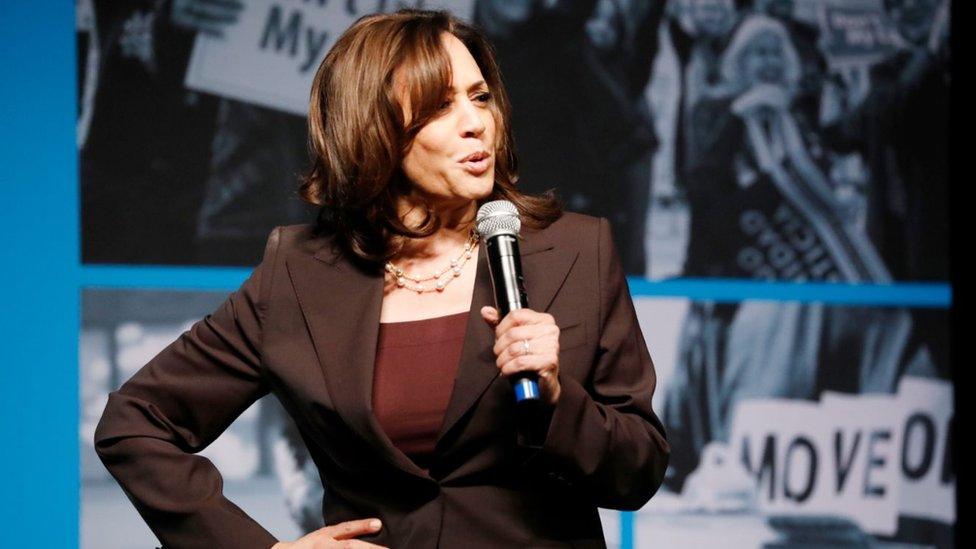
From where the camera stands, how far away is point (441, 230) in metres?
1.81

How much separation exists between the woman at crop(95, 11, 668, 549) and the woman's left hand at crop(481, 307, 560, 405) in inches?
5.5

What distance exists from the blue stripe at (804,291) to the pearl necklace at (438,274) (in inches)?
48.7

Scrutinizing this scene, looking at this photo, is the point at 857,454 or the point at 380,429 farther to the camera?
the point at 857,454

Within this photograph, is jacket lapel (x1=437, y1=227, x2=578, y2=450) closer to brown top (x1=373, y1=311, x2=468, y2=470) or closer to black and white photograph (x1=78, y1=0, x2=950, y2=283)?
brown top (x1=373, y1=311, x2=468, y2=470)

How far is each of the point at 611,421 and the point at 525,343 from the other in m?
0.27

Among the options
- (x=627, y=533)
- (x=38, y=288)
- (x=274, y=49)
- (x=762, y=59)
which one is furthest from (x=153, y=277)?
(x=762, y=59)

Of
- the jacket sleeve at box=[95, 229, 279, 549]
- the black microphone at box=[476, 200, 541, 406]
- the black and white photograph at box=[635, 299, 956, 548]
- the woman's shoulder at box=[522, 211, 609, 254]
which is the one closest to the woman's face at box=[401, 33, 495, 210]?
the woman's shoulder at box=[522, 211, 609, 254]

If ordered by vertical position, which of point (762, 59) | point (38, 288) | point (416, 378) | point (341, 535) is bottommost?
point (341, 535)

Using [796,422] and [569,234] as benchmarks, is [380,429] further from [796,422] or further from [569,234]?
[796,422]

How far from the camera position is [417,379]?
1658 mm

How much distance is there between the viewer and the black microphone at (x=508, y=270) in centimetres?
134

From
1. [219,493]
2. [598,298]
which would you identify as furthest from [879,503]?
[219,493]

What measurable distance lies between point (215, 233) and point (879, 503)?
6.07ft

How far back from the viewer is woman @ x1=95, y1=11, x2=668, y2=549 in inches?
63.3
